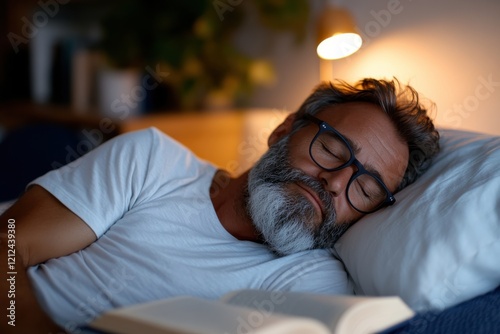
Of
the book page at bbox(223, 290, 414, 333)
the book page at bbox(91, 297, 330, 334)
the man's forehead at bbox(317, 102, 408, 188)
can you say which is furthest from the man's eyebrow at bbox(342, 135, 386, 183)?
the book page at bbox(91, 297, 330, 334)

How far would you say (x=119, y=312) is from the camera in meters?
0.81

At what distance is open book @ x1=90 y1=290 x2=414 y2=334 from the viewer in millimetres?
732

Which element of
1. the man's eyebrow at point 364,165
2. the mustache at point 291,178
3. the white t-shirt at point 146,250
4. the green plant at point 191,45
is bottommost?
the white t-shirt at point 146,250

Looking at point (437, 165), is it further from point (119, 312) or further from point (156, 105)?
point (156, 105)

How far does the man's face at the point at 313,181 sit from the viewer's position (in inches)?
47.8

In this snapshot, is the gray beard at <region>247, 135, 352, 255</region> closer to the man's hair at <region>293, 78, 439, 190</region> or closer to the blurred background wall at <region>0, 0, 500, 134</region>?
the man's hair at <region>293, 78, 439, 190</region>

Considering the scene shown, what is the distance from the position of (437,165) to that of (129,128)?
55.9 inches

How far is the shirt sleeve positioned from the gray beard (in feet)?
0.75

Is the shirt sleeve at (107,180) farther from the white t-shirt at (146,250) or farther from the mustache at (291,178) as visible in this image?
the mustache at (291,178)

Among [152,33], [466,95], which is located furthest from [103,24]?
[466,95]

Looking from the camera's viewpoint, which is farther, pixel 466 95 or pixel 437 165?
pixel 466 95

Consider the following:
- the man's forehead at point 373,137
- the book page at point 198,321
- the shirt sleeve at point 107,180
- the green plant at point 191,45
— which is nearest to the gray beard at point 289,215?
the man's forehead at point 373,137

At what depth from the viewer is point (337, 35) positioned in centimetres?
157

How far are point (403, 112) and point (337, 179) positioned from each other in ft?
0.77
